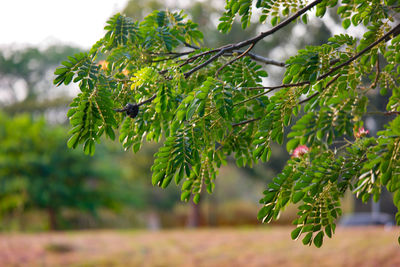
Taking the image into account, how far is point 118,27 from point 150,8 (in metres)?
15.1

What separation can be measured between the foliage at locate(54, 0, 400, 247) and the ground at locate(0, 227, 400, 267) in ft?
13.7

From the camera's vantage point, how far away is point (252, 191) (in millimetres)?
27984

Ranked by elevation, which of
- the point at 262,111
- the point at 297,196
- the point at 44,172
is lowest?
the point at 297,196

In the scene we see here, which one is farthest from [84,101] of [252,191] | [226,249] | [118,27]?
[252,191]

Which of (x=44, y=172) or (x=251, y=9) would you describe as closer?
(x=251, y=9)

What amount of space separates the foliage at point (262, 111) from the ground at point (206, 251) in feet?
13.7

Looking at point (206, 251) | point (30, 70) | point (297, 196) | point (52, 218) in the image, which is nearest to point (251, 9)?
point (297, 196)

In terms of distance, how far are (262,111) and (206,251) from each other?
5236mm

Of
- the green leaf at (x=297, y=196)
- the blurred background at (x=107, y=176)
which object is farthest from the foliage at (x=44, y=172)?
the green leaf at (x=297, y=196)

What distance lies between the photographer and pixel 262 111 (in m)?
2.64

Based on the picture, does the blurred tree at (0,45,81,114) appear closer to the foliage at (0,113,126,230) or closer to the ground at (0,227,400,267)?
the foliage at (0,113,126,230)

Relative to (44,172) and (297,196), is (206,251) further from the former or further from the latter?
(44,172)

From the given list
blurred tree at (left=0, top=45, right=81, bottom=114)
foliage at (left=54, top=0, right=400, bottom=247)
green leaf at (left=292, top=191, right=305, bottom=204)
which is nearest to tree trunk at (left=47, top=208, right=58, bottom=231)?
blurred tree at (left=0, top=45, right=81, bottom=114)

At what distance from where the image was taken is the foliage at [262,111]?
1.94 metres
